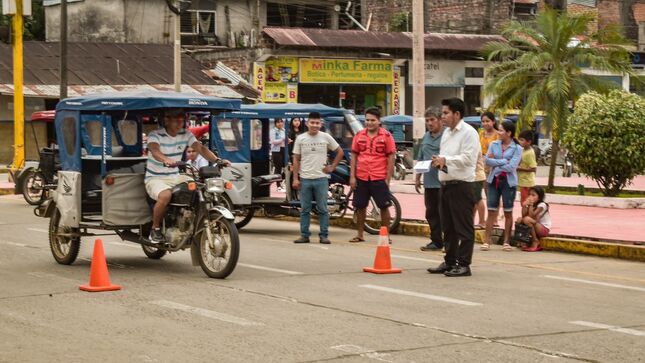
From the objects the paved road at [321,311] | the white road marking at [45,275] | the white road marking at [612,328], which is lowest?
the white road marking at [612,328]

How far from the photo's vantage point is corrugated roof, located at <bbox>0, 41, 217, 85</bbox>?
4225 centimetres

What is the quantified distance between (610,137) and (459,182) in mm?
11674

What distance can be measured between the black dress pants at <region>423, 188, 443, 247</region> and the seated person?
12.4ft

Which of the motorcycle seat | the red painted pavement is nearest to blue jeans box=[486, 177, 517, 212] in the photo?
the red painted pavement

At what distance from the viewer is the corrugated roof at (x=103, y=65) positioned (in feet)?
139

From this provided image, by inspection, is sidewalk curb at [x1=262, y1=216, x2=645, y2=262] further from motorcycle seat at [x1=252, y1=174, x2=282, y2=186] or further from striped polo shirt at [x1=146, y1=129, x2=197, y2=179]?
striped polo shirt at [x1=146, y1=129, x2=197, y2=179]

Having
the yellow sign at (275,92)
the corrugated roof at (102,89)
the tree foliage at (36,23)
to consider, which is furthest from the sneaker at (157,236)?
the tree foliage at (36,23)

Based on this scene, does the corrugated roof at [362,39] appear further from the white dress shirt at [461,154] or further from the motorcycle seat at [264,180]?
the white dress shirt at [461,154]

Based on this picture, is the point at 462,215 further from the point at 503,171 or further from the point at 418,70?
the point at 418,70

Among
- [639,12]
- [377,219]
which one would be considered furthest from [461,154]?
[639,12]

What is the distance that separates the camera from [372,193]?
16.8 meters

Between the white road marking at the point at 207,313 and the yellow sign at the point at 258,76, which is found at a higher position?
the yellow sign at the point at 258,76

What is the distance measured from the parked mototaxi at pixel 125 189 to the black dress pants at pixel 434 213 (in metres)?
3.31

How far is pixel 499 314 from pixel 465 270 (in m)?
2.91
